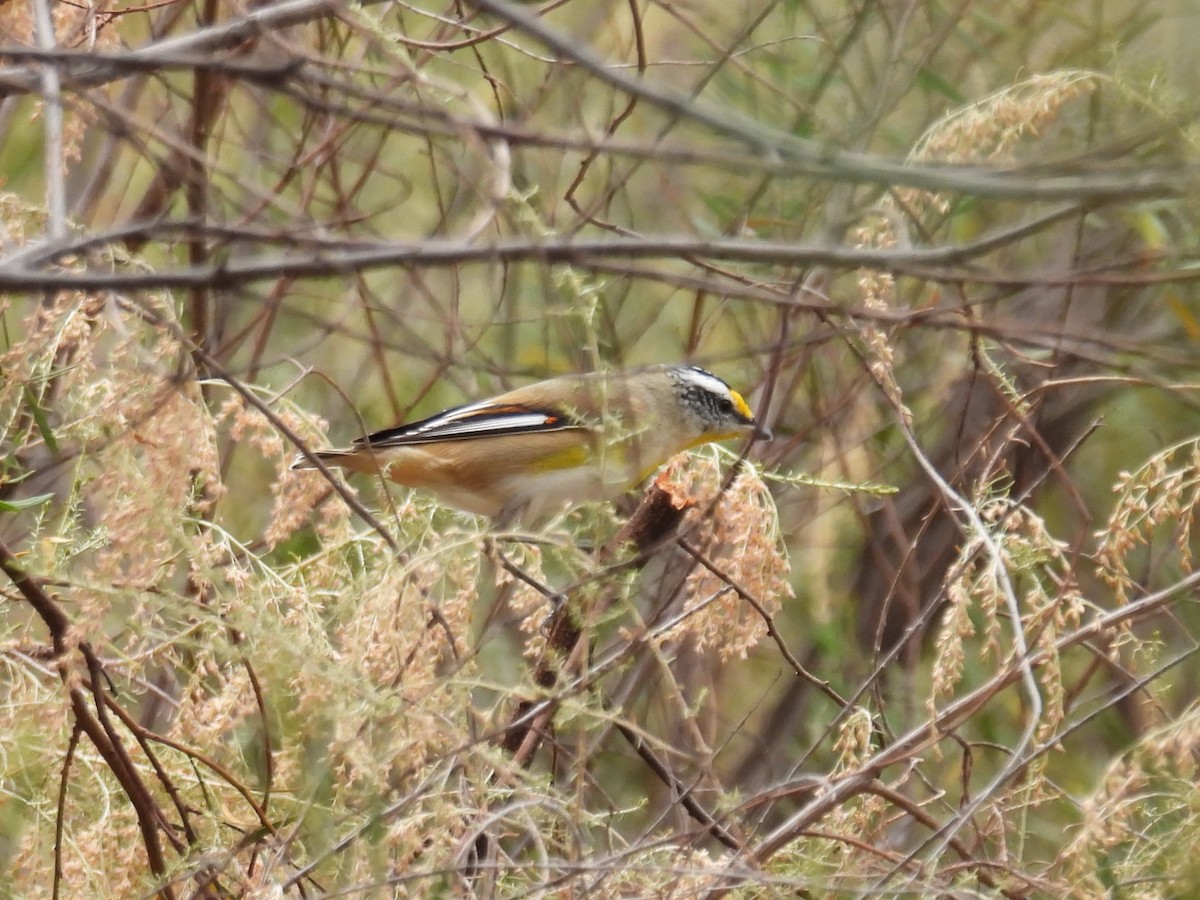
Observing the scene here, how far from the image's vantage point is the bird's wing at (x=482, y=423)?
4141 millimetres

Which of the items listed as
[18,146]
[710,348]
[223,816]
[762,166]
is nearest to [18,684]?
[223,816]

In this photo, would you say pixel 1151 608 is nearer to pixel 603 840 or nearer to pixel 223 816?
pixel 603 840

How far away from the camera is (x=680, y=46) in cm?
638

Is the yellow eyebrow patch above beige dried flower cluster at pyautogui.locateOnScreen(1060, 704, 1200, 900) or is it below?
below

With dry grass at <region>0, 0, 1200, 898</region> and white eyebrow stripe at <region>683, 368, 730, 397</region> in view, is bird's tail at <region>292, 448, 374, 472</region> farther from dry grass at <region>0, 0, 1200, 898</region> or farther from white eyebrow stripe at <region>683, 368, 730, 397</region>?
white eyebrow stripe at <region>683, 368, 730, 397</region>

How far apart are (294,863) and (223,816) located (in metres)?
0.15

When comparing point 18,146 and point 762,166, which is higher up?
point 762,166

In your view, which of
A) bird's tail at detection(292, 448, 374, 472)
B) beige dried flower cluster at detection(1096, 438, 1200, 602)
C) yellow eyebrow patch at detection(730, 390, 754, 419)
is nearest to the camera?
beige dried flower cluster at detection(1096, 438, 1200, 602)

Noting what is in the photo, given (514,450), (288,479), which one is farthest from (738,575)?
(514,450)

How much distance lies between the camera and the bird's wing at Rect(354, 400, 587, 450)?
13.6 ft

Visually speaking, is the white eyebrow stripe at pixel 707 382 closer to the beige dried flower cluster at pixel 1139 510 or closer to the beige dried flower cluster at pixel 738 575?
the beige dried flower cluster at pixel 738 575

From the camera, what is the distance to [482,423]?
4.25m

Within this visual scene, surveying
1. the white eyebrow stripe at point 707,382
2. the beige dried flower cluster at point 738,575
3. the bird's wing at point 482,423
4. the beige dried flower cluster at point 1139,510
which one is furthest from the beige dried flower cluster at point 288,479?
the white eyebrow stripe at point 707,382

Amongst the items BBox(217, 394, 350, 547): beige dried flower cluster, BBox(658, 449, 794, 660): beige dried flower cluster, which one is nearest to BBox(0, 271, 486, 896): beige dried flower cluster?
BBox(217, 394, 350, 547): beige dried flower cluster
